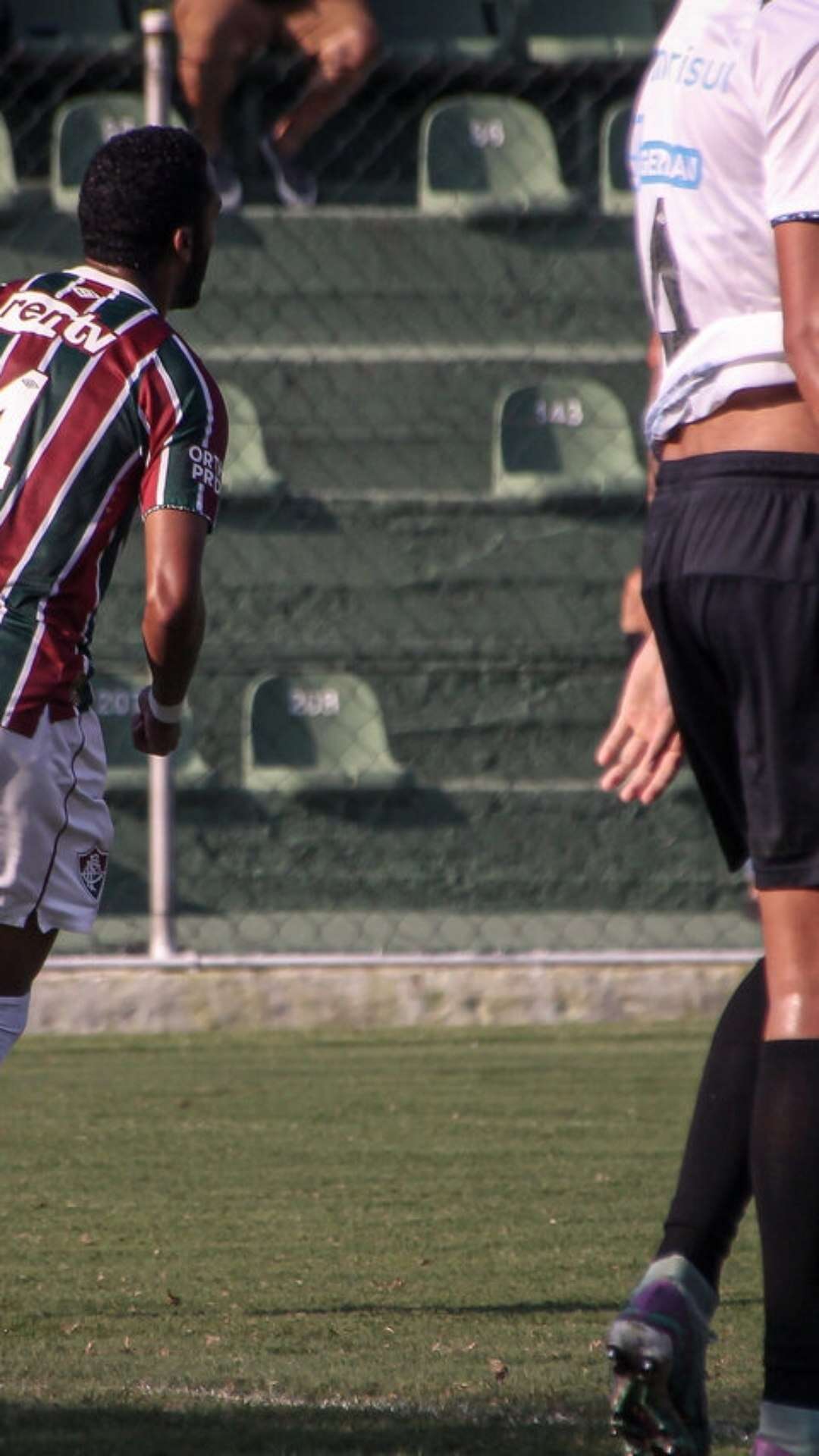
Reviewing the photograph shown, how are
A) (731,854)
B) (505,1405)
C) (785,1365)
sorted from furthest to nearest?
1. (505,1405)
2. (731,854)
3. (785,1365)

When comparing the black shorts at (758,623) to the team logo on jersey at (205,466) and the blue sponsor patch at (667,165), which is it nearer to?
the blue sponsor patch at (667,165)

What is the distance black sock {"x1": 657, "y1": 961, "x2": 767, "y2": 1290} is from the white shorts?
2.74 ft

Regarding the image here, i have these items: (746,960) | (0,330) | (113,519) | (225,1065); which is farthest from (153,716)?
(746,960)

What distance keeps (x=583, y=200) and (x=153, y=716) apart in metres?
5.88

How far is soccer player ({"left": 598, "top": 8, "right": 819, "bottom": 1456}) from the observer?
2.09m

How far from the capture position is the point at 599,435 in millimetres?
8336

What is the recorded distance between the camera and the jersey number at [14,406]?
9.25ft

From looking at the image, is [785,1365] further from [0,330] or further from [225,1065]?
[225,1065]

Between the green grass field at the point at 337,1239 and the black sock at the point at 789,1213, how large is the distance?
1.16ft

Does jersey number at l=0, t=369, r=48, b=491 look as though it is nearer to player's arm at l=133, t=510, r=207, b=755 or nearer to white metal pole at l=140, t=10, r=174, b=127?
player's arm at l=133, t=510, r=207, b=755

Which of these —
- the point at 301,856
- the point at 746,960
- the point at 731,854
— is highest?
the point at 731,854

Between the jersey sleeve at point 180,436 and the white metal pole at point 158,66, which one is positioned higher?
the jersey sleeve at point 180,436

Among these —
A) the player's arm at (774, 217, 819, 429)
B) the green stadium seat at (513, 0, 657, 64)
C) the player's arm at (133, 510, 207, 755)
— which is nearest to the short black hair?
the player's arm at (133, 510, 207, 755)

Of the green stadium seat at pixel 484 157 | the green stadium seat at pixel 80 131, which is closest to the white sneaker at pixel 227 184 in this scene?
the green stadium seat at pixel 80 131
